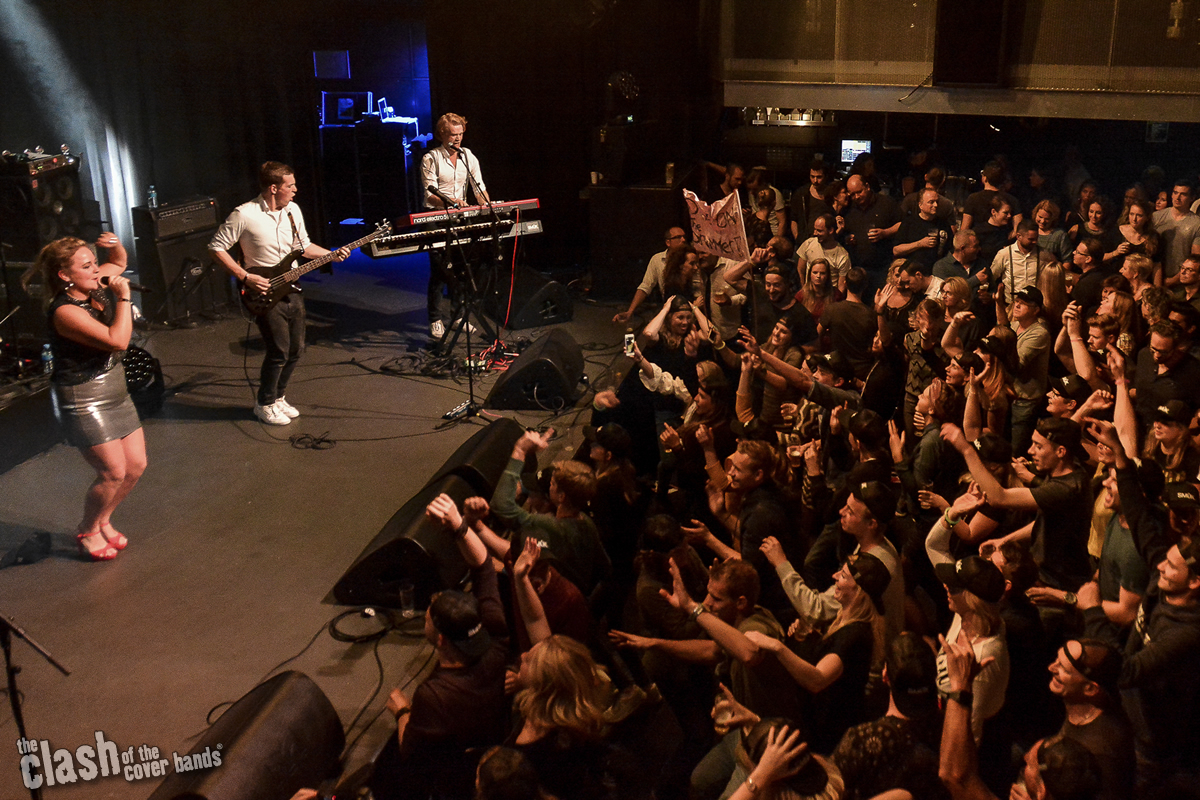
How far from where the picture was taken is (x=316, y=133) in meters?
10.5

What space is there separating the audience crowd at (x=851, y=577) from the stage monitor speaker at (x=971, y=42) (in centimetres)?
360

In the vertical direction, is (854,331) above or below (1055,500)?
above

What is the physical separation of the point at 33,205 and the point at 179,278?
128 cm

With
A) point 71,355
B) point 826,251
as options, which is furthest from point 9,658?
point 826,251

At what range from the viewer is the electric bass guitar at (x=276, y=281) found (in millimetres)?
6164

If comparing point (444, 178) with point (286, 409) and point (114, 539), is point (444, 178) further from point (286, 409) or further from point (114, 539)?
point (114, 539)

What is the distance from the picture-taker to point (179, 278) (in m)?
8.55

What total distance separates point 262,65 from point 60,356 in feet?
19.7

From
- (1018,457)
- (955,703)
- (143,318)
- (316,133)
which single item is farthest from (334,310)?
(955,703)

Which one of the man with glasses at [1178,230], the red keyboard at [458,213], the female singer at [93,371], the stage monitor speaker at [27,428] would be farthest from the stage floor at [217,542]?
the man with glasses at [1178,230]

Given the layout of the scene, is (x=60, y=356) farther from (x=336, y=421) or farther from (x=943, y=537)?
(x=943, y=537)

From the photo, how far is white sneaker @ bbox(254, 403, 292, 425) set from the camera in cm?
646

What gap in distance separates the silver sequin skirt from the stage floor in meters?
0.61

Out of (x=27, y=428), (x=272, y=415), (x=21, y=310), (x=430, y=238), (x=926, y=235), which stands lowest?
(x=272, y=415)
